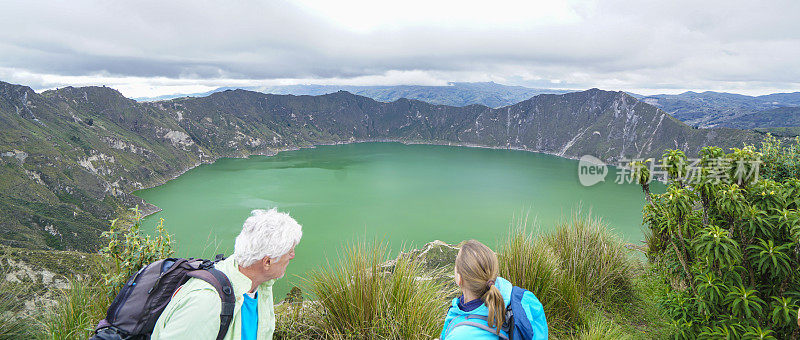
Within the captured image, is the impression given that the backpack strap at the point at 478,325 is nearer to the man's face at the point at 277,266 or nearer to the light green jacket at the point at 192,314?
the man's face at the point at 277,266

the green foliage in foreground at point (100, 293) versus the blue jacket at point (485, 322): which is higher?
the blue jacket at point (485, 322)

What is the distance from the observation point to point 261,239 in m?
1.47

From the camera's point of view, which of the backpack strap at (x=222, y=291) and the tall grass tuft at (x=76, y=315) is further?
the tall grass tuft at (x=76, y=315)

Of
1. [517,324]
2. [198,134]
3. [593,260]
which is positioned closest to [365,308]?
[517,324]

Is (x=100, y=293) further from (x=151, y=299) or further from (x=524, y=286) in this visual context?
(x=524, y=286)

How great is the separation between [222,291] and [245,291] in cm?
12

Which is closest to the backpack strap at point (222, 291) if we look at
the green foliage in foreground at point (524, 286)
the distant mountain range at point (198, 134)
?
the green foliage in foreground at point (524, 286)

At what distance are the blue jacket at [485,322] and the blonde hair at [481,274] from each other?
5cm

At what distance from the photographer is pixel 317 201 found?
156 ft

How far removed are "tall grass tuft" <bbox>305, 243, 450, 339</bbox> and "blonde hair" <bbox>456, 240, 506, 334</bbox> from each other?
1.05m

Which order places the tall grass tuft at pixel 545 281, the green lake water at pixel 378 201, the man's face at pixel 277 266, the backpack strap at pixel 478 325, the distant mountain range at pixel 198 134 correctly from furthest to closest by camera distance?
the distant mountain range at pixel 198 134 → the green lake water at pixel 378 201 → the tall grass tuft at pixel 545 281 → the man's face at pixel 277 266 → the backpack strap at pixel 478 325

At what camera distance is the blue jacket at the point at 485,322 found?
1.44m

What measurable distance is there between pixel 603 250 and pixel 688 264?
42.9 inches

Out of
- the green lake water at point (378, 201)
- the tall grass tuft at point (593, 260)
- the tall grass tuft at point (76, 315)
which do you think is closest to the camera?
the tall grass tuft at point (76, 315)
